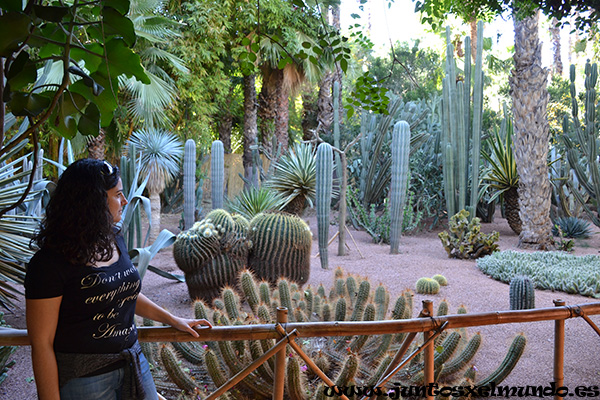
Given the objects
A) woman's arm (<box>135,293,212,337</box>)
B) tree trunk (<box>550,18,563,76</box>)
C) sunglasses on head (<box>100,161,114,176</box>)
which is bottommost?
woman's arm (<box>135,293,212,337</box>)

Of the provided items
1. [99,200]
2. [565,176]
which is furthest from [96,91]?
[565,176]

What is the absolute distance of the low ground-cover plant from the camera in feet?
18.6

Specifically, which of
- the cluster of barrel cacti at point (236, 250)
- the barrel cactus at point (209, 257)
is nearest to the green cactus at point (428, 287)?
the cluster of barrel cacti at point (236, 250)

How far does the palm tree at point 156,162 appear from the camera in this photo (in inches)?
411

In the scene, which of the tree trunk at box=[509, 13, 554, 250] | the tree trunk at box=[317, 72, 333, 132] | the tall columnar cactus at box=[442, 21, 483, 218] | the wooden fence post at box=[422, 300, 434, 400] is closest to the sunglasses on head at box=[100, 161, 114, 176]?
the wooden fence post at box=[422, 300, 434, 400]

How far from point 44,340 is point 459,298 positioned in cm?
488

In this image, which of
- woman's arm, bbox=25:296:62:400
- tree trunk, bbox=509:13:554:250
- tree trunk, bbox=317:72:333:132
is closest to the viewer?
woman's arm, bbox=25:296:62:400

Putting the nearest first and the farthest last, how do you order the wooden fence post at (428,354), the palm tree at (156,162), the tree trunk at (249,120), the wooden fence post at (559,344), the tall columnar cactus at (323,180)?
1. the wooden fence post at (428,354)
2. the wooden fence post at (559,344)
3. the tall columnar cactus at (323,180)
4. the palm tree at (156,162)
5. the tree trunk at (249,120)

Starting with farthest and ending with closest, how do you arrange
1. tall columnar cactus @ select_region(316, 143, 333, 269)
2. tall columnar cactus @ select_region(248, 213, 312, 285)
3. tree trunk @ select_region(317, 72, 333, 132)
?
tree trunk @ select_region(317, 72, 333, 132) → tall columnar cactus @ select_region(316, 143, 333, 269) → tall columnar cactus @ select_region(248, 213, 312, 285)

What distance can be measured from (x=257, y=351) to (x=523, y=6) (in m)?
2.86

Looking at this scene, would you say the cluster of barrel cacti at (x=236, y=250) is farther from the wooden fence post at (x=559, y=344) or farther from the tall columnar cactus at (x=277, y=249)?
the wooden fence post at (x=559, y=344)

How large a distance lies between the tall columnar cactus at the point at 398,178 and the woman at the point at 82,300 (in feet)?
23.3

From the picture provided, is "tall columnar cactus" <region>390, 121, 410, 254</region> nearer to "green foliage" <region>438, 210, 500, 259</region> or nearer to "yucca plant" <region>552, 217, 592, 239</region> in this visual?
"green foliage" <region>438, 210, 500, 259</region>

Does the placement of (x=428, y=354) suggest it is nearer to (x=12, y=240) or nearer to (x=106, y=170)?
(x=106, y=170)
